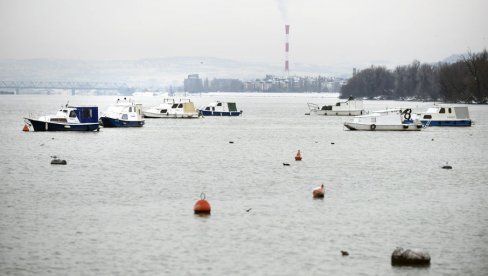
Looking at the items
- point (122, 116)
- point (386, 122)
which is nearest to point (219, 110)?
point (122, 116)

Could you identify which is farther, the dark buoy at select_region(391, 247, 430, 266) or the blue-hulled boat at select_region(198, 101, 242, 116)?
the blue-hulled boat at select_region(198, 101, 242, 116)

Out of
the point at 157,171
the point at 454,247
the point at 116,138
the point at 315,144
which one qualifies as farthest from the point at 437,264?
the point at 116,138

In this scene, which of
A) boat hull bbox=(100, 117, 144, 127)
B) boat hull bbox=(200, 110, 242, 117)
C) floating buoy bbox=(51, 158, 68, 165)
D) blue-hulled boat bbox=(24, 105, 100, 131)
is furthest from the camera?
boat hull bbox=(200, 110, 242, 117)

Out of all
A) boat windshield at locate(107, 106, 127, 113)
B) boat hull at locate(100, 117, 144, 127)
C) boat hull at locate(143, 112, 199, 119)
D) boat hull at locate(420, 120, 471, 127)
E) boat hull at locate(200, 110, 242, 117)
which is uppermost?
boat windshield at locate(107, 106, 127, 113)

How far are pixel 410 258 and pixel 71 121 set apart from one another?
6804 cm

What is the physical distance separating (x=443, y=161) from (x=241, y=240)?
119 ft

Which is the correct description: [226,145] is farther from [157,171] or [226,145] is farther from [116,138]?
[157,171]

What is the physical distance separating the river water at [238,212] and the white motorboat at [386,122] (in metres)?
31.2

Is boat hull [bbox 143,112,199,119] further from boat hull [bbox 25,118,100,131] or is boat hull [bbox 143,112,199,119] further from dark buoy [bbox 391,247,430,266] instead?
dark buoy [bbox 391,247,430,266]

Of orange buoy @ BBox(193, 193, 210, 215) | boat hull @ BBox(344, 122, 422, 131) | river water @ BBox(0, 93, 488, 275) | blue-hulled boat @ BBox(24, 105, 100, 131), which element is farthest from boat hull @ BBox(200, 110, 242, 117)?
orange buoy @ BBox(193, 193, 210, 215)

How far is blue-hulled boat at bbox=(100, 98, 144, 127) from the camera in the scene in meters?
104

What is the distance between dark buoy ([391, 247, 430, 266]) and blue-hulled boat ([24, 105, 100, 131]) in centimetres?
6677

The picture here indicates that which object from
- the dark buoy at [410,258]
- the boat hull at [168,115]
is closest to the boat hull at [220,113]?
the boat hull at [168,115]

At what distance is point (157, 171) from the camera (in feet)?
176
